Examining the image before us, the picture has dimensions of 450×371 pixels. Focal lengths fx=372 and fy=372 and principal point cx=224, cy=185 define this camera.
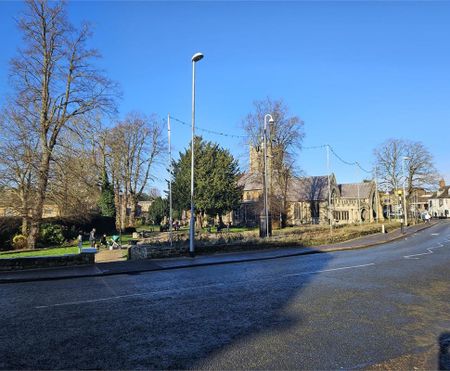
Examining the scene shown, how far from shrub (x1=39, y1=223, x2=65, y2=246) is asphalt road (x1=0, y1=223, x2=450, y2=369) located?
20710 millimetres

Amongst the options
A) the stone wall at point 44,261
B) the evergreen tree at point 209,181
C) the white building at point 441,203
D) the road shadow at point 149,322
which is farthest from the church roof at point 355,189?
the road shadow at point 149,322

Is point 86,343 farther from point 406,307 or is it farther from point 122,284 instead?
point 406,307

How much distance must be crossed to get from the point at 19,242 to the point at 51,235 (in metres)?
3.23

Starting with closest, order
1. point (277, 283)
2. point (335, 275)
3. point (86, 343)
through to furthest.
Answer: point (86, 343) < point (277, 283) < point (335, 275)

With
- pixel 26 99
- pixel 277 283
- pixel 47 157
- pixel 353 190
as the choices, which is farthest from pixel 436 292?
pixel 353 190

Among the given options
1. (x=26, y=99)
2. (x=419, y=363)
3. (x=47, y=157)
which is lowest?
(x=419, y=363)

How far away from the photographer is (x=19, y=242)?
1118 inches

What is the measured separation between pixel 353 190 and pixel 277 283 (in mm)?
72528

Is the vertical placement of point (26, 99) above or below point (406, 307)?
above

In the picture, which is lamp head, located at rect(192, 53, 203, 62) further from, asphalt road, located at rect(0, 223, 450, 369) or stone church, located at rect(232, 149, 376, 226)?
stone church, located at rect(232, 149, 376, 226)

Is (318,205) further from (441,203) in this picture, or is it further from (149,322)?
(149,322)

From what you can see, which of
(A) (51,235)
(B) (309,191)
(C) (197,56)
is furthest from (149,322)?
(B) (309,191)

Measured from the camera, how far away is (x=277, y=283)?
11062mm

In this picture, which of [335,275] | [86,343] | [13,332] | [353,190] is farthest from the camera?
[353,190]
